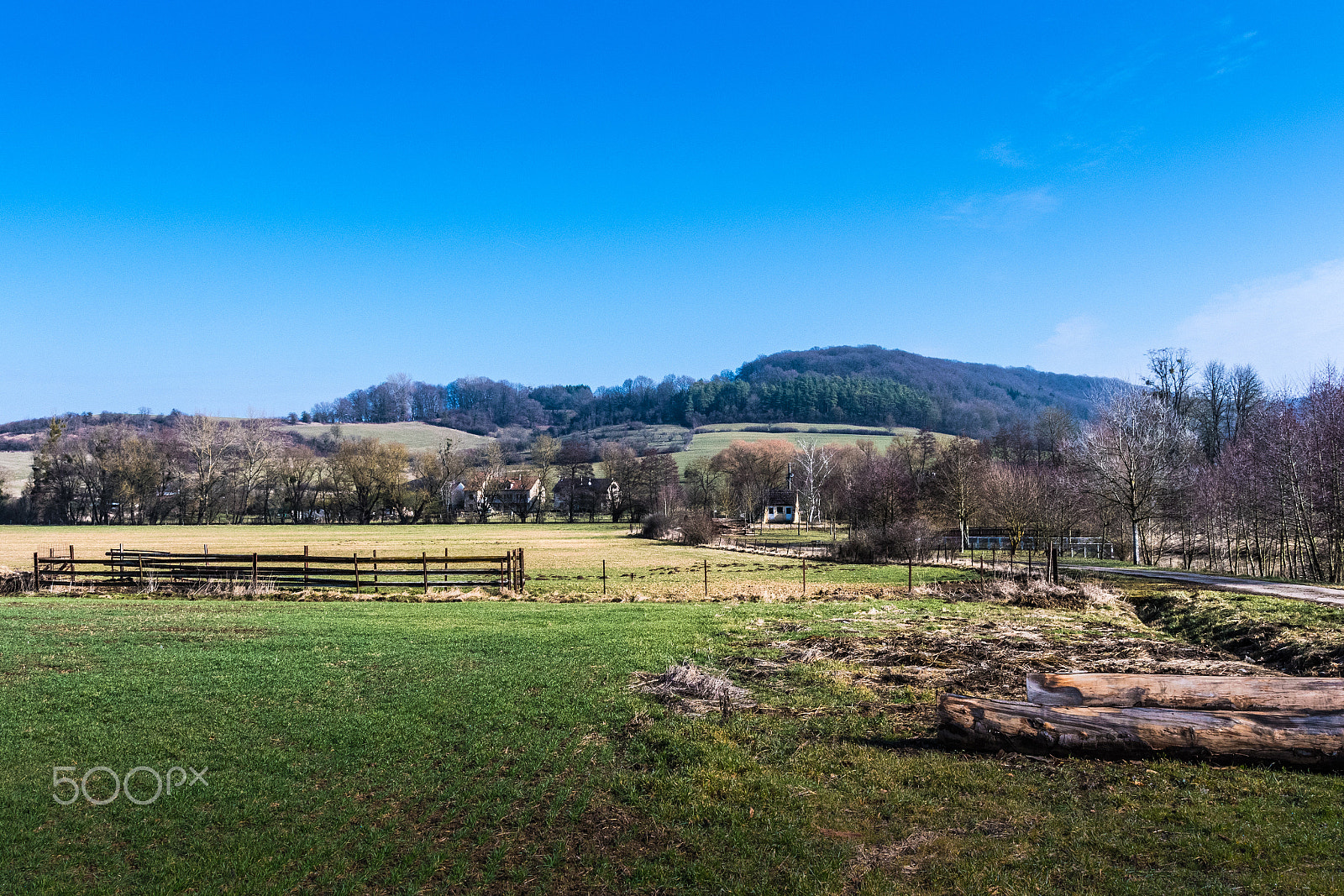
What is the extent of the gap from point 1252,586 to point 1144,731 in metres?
24.7

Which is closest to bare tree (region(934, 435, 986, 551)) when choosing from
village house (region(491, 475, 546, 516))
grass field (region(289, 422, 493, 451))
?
village house (region(491, 475, 546, 516))

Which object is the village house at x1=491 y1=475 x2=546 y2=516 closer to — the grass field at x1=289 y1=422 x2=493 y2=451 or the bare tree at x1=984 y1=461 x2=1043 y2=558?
the grass field at x1=289 y1=422 x2=493 y2=451

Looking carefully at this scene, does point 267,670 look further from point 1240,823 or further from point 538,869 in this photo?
point 1240,823

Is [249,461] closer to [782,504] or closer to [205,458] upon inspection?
[205,458]

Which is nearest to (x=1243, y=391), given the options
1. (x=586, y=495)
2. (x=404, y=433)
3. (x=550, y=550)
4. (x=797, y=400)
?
(x=550, y=550)

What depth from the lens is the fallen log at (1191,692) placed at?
8.40m

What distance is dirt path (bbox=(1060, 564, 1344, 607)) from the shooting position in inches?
874

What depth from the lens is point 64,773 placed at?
7.47 meters

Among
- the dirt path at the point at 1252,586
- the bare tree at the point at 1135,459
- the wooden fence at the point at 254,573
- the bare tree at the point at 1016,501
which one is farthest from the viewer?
the bare tree at the point at 1135,459

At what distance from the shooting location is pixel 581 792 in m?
7.22

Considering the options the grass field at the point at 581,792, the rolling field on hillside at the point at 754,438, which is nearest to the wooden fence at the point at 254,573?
the grass field at the point at 581,792

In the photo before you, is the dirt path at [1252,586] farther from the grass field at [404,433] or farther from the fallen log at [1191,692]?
the grass field at [404,433]

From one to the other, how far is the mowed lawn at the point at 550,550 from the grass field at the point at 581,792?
596 inches

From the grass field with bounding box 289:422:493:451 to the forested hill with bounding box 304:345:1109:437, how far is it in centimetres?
900
